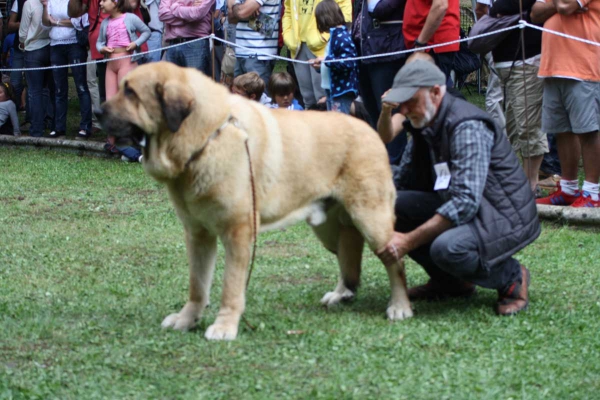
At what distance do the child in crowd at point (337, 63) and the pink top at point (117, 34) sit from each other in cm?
358

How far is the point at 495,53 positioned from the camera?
28.8 feet

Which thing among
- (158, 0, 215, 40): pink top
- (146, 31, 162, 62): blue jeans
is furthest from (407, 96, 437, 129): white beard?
(146, 31, 162, 62): blue jeans

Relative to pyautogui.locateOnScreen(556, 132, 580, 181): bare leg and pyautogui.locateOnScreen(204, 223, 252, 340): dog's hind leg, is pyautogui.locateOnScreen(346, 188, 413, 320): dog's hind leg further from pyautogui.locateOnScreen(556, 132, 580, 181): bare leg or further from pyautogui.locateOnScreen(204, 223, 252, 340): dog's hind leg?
pyautogui.locateOnScreen(556, 132, 580, 181): bare leg

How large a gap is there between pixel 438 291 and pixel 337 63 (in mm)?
4245

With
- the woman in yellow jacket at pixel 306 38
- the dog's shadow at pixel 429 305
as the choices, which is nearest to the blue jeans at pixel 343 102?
the woman in yellow jacket at pixel 306 38

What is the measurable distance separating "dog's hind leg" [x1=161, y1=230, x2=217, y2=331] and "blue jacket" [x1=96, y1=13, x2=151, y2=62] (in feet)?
25.0

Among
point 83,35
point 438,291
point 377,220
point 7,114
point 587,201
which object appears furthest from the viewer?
point 7,114

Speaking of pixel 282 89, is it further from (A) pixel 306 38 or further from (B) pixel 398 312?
(B) pixel 398 312

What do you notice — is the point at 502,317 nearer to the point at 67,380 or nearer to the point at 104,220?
the point at 67,380

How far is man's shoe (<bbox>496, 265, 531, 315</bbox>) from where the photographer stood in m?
5.29

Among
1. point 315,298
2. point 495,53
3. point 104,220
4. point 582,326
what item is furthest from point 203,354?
point 495,53

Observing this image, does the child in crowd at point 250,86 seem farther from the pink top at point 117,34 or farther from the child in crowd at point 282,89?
the pink top at point 117,34

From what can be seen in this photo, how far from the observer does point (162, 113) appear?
454 cm

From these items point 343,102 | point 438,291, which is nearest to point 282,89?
point 343,102
